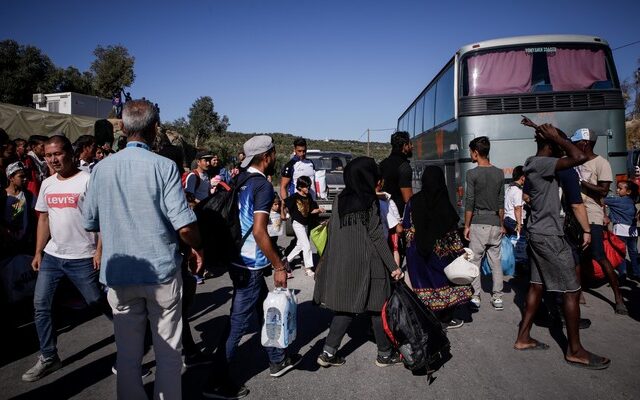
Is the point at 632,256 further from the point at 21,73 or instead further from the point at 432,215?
the point at 21,73

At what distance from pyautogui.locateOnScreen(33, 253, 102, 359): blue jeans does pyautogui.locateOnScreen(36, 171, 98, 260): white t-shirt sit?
75 mm

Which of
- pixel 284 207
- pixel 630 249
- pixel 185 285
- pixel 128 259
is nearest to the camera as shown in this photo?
pixel 128 259

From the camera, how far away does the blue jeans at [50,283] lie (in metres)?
3.68

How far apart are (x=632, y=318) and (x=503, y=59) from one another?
5175 millimetres

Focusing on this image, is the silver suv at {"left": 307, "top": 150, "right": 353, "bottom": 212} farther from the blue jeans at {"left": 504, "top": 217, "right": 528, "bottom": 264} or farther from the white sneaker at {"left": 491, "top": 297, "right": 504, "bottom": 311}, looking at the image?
the white sneaker at {"left": 491, "top": 297, "right": 504, "bottom": 311}

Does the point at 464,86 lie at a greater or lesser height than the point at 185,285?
greater

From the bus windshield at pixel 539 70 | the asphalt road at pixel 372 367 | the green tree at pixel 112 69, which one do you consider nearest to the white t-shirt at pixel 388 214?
the asphalt road at pixel 372 367

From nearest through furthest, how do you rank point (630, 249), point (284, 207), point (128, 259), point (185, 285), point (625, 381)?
point (128, 259)
point (625, 381)
point (185, 285)
point (630, 249)
point (284, 207)

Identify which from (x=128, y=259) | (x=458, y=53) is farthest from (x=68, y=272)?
(x=458, y=53)

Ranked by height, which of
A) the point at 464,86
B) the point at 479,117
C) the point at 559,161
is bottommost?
the point at 559,161

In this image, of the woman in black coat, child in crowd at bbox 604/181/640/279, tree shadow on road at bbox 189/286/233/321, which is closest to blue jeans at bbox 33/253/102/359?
tree shadow on road at bbox 189/286/233/321

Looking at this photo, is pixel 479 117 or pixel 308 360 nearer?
pixel 308 360

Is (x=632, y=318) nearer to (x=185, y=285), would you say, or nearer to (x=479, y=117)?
(x=479, y=117)

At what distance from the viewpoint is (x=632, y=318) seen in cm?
479
